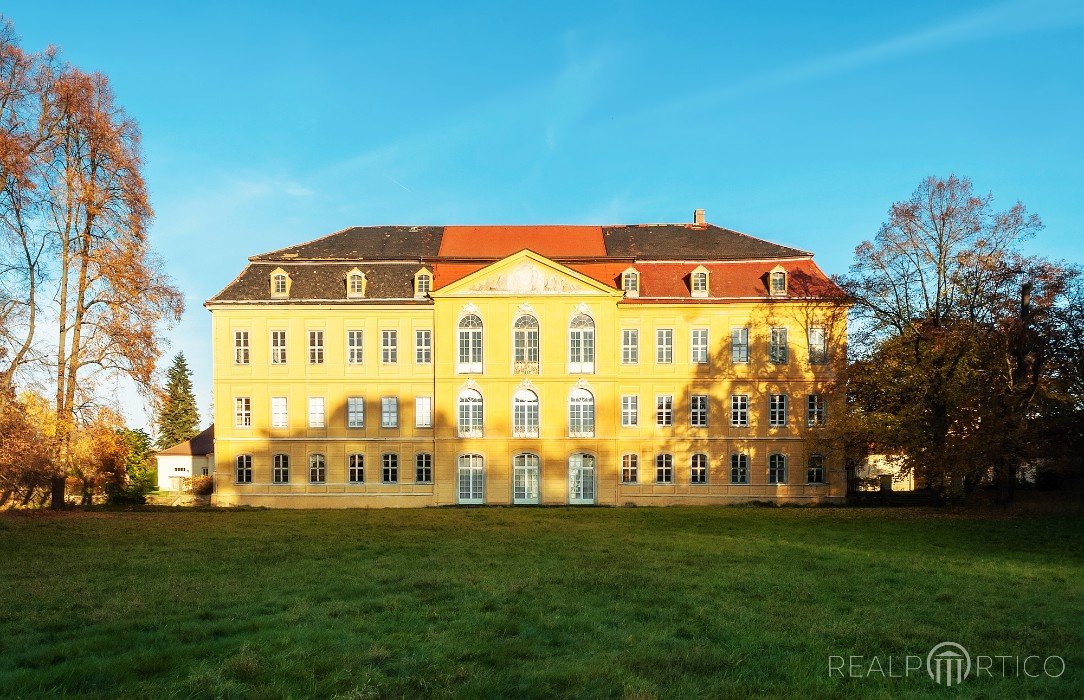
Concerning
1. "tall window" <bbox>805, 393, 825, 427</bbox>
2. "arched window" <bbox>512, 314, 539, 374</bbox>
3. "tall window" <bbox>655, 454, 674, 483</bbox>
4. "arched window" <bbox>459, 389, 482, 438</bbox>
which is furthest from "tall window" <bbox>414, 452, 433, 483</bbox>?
"tall window" <bbox>805, 393, 825, 427</bbox>

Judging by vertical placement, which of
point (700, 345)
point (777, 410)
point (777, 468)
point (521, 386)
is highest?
point (700, 345)

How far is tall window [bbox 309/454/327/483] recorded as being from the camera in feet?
122

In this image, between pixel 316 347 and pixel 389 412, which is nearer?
pixel 389 412

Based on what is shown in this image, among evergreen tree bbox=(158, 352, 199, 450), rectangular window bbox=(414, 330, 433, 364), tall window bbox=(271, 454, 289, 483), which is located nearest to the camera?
tall window bbox=(271, 454, 289, 483)

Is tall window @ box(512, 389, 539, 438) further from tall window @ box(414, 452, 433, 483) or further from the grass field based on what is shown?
the grass field

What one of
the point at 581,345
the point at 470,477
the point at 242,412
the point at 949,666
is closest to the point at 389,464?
the point at 470,477

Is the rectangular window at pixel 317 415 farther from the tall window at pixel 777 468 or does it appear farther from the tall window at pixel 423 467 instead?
the tall window at pixel 777 468

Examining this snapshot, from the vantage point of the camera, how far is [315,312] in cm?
3734

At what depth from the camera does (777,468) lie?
37.4 metres

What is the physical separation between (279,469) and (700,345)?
21.2m

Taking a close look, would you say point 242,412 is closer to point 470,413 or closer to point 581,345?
point 470,413

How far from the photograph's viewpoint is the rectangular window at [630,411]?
37.4 meters

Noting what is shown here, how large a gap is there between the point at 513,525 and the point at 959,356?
18.3 m

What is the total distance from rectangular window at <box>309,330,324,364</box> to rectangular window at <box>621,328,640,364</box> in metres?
14.6
